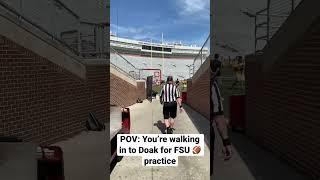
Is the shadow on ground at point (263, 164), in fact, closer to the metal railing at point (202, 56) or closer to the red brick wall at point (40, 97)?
the metal railing at point (202, 56)

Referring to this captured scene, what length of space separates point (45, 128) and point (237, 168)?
3.54m

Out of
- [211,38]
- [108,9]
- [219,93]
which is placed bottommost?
[219,93]

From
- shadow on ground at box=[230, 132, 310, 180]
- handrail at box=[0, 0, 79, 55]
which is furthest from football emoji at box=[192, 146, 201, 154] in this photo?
handrail at box=[0, 0, 79, 55]

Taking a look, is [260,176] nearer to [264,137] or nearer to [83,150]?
[264,137]

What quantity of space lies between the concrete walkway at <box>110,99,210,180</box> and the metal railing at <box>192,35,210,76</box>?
0.55 meters

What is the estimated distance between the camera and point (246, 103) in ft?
31.4

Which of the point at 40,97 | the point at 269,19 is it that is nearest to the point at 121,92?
the point at 40,97

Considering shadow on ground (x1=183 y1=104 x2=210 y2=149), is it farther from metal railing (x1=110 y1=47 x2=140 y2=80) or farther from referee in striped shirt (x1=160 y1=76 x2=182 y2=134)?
metal railing (x1=110 y1=47 x2=140 y2=80)

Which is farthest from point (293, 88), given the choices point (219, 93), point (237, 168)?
point (219, 93)

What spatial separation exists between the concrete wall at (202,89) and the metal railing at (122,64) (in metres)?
0.70

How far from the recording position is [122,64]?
15.0ft

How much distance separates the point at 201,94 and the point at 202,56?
2.93 ft

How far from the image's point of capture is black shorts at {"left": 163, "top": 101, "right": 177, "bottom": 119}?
4684 mm

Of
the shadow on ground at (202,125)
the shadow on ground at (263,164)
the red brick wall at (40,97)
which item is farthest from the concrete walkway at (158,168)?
the shadow on ground at (263,164)
